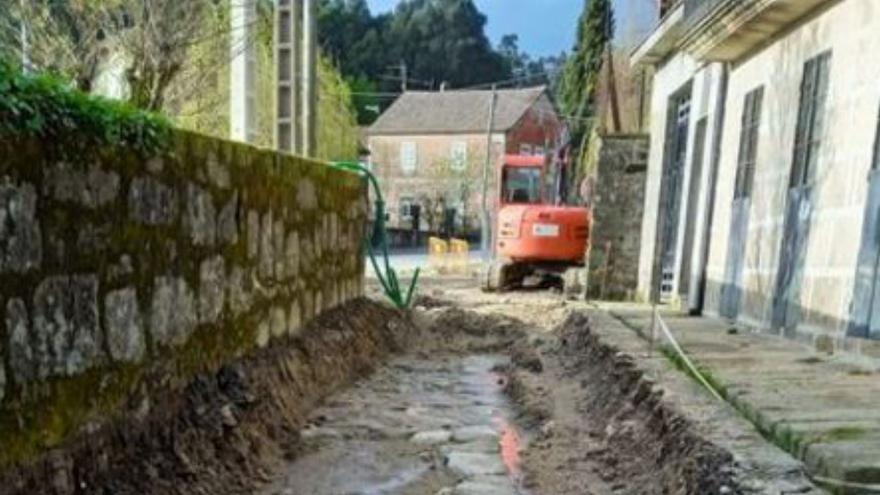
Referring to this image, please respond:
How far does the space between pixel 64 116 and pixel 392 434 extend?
9.96ft

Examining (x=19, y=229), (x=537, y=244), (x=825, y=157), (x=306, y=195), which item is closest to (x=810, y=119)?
(x=825, y=157)

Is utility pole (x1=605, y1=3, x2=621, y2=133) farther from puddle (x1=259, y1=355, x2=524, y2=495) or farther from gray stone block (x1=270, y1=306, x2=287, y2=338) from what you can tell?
gray stone block (x1=270, y1=306, x2=287, y2=338)

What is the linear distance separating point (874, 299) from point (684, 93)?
20.9ft

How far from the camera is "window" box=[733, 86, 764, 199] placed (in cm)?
806

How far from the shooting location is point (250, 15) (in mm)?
9531

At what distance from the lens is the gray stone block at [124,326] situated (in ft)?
10.5

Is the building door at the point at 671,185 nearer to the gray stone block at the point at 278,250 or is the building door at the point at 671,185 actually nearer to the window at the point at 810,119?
the window at the point at 810,119

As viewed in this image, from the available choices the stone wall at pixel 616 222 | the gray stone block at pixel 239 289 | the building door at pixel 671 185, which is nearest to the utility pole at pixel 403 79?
the stone wall at pixel 616 222

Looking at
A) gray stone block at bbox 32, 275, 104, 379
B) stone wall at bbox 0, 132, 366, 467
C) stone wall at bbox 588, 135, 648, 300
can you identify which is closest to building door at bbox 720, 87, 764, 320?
stone wall at bbox 588, 135, 648, 300

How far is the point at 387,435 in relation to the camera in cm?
522

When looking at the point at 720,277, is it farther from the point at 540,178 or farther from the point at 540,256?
the point at 540,178

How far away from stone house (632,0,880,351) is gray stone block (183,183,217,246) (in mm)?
3858

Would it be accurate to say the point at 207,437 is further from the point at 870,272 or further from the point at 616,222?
the point at 616,222

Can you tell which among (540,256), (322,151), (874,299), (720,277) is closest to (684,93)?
(720,277)
